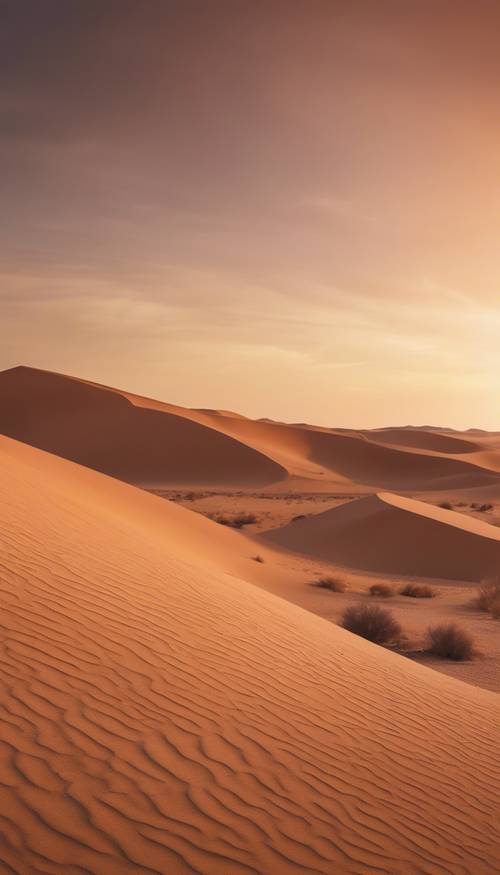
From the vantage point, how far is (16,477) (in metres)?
12.5

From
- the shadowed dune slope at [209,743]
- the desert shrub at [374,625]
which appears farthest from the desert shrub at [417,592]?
the shadowed dune slope at [209,743]

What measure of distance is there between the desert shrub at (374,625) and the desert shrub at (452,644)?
0.76 meters

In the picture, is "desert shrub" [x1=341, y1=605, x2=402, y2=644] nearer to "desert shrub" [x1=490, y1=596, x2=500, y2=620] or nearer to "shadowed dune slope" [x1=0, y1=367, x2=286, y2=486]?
"desert shrub" [x1=490, y1=596, x2=500, y2=620]

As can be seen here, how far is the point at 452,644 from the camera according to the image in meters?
9.76

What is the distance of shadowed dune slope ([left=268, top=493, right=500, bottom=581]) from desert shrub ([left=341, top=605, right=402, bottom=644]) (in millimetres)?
8927

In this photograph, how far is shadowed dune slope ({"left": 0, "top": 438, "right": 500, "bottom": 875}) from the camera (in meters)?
2.99

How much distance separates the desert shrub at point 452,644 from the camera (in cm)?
975

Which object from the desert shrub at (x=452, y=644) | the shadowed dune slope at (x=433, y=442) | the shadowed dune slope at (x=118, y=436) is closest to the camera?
the desert shrub at (x=452, y=644)

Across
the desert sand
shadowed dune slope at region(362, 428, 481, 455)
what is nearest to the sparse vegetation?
the desert sand

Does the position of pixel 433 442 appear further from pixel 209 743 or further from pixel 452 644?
pixel 209 743

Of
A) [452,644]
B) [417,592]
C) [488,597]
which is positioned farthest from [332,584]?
[452,644]

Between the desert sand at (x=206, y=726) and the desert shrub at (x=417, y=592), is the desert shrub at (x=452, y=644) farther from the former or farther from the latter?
the desert shrub at (x=417, y=592)

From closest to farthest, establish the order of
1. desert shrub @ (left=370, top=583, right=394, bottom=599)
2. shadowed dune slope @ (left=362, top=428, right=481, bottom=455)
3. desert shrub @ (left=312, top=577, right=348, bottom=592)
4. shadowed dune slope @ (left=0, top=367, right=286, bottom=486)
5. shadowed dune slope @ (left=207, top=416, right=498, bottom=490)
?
desert shrub @ (left=312, top=577, right=348, bottom=592)
desert shrub @ (left=370, top=583, right=394, bottom=599)
shadowed dune slope @ (left=207, top=416, right=498, bottom=490)
shadowed dune slope @ (left=0, top=367, right=286, bottom=486)
shadowed dune slope @ (left=362, top=428, right=481, bottom=455)

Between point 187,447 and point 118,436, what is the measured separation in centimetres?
614
